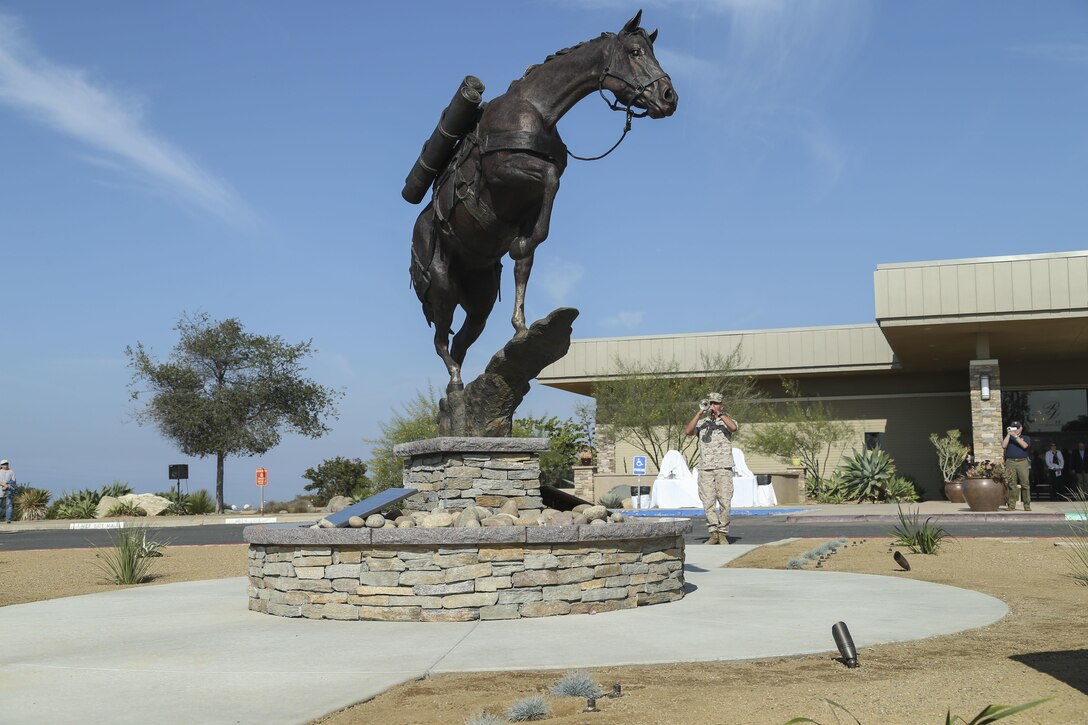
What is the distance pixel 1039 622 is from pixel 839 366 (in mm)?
29678

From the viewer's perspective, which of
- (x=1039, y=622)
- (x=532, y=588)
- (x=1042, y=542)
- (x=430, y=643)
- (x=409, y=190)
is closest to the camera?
(x=430, y=643)

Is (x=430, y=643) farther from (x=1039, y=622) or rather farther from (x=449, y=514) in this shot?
(x=1039, y=622)

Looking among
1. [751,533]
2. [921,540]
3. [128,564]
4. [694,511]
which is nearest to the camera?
[128,564]

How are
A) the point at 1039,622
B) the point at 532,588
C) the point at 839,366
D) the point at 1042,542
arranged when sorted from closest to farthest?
the point at 1039,622 → the point at 532,588 → the point at 1042,542 → the point at 839,366

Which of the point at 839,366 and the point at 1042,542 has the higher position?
the point at 839,366

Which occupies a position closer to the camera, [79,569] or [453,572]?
[453,572]

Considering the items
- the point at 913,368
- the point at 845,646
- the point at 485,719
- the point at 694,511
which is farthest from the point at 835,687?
the point at 913,368

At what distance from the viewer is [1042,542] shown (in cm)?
1432

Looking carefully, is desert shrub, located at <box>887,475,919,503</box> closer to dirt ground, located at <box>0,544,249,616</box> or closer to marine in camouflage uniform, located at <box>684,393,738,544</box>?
marine in camouflage uniform, located at <box>684,393,738,544</box>

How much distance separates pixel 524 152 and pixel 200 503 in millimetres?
29371

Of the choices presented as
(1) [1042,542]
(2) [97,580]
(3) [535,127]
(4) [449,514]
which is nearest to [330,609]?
(4) [449,514]

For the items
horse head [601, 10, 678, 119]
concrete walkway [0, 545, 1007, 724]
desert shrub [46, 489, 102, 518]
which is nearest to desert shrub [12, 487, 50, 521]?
desert shrub [46, 489, 102, 518]

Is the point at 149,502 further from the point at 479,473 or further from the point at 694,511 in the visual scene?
the point at 479,473

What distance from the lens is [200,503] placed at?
35062 mm
